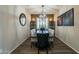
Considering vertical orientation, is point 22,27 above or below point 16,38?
above

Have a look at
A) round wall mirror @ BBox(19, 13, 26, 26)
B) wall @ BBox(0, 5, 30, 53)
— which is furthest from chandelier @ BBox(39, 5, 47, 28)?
round wall mirror @ BBox(19, 13, 26, 26)

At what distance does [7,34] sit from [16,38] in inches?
25.5

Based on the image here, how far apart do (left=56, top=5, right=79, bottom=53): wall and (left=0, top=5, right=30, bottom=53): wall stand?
37.2 inches

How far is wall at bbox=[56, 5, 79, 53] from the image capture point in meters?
3.13

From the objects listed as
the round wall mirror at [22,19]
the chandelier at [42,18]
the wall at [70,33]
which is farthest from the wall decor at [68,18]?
the round wall mirror at [22,19]

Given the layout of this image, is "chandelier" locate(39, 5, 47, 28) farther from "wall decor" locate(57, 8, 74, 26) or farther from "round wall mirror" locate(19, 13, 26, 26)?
"wall decor" locate(57, 8, 74, 26)

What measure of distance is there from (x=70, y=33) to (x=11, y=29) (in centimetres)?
186

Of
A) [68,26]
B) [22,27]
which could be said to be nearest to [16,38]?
[22,27]

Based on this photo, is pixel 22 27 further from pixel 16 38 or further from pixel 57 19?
pixel 57 19

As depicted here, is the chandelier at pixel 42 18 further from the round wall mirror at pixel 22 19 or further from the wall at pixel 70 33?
the round wall mirror at pixel 22 19

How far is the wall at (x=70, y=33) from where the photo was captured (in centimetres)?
313
